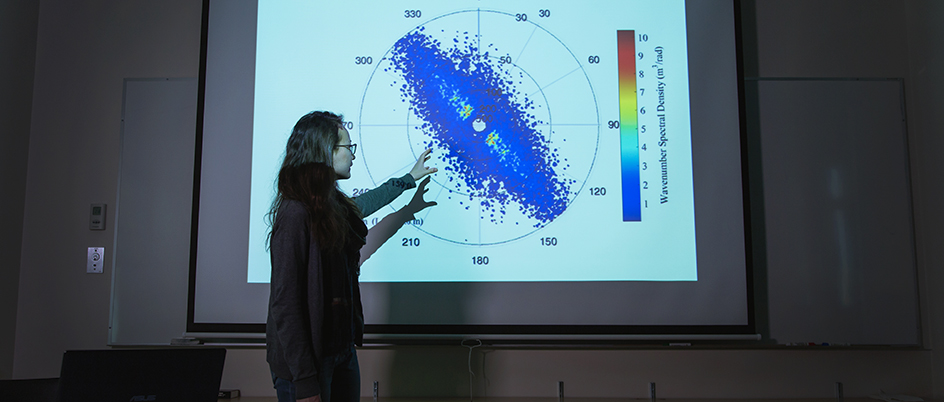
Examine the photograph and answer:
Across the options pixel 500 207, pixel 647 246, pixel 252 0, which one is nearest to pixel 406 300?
pixel 500 207

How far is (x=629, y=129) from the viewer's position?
2.40 metres

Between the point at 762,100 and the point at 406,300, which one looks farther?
the point at 762,100

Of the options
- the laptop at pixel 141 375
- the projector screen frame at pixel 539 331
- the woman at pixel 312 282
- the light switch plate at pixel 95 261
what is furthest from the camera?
the light switch plate at pixel 95 261

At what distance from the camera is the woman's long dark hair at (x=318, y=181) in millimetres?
1416

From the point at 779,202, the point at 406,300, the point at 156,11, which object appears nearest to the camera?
the point at 406,300

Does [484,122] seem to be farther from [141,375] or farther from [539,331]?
[141,375]

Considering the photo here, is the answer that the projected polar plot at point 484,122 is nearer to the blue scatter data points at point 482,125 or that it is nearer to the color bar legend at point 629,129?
the blue scatter data points at point 482,125

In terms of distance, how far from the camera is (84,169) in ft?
8.46

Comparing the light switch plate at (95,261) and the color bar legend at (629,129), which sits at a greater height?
the color bar legend at (629,129)

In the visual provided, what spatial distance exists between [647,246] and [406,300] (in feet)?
3.30

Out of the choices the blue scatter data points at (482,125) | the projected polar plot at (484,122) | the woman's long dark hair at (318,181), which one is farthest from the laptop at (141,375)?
the blue scatter data points at (482,125)

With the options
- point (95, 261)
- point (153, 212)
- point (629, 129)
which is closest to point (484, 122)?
point (629, 129)

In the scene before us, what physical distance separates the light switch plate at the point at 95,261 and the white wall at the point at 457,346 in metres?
0.03

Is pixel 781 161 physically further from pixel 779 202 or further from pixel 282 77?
pixel 282 77
